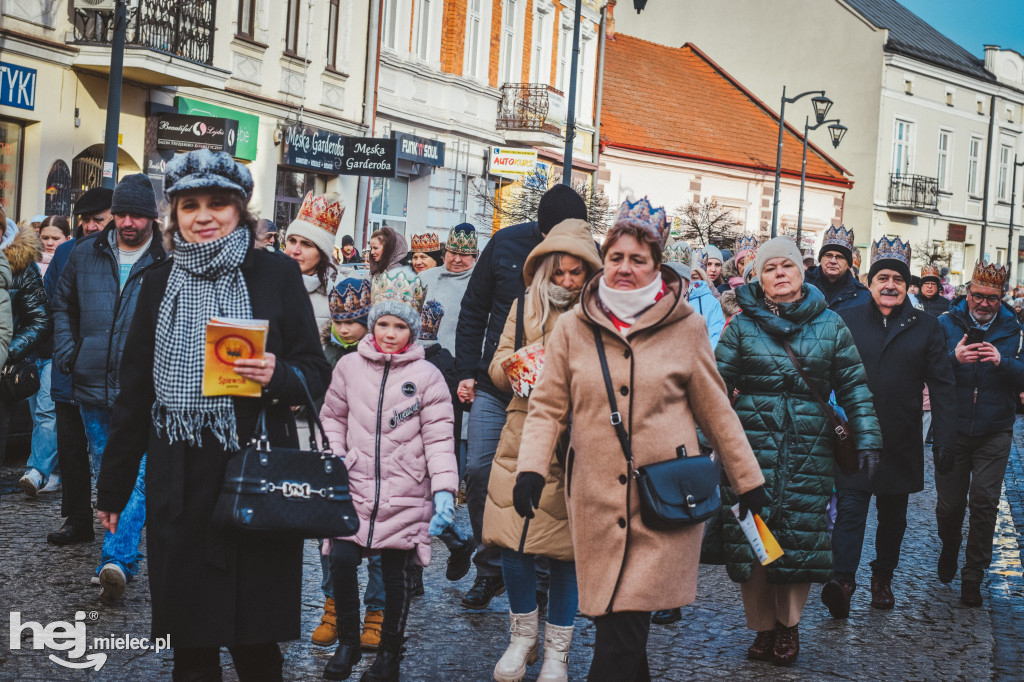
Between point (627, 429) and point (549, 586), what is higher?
point (627, 429)

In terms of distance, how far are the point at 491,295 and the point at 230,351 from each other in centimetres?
326

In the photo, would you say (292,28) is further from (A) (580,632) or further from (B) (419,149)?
(A) (580,632)

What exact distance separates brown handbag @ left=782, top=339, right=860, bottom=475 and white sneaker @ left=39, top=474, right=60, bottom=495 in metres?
5.62

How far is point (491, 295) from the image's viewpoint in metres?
7.50

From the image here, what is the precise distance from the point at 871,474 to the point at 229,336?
3789 mm

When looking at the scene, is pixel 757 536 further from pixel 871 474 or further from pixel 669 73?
pixel 669 73

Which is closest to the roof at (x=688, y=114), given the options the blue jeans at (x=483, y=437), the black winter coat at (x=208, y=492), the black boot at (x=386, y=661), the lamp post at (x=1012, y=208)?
the lamp post at (x=1012, y=208)

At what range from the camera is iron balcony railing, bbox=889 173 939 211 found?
52.0 m

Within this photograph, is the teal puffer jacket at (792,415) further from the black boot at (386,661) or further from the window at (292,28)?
the window at (292,28)

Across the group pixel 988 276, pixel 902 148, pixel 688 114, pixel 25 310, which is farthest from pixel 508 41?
pixel 25 310

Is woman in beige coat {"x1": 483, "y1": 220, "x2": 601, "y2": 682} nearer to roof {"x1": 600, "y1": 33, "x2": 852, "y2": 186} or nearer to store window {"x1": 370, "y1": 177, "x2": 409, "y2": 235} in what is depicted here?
store window {"x1": 370, "y1": 177, "x2": 409, "y2": 235}

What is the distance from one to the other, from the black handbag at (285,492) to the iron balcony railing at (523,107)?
2820 centimetres

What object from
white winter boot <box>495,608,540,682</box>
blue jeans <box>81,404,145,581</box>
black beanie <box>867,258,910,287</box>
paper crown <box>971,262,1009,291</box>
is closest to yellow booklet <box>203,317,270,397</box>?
white winter boot <box>495,608,540,682</box>

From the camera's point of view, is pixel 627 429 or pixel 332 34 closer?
pixel 627 429
